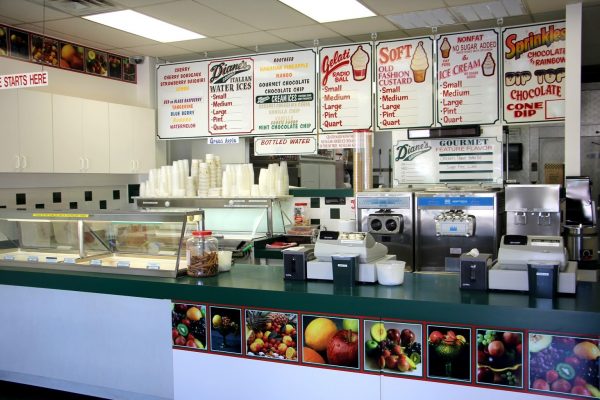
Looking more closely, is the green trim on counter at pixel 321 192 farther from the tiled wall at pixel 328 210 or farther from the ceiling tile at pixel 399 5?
the ceiling tile at pixel 399 5

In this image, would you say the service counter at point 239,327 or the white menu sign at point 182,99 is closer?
the service counter at point 239,327

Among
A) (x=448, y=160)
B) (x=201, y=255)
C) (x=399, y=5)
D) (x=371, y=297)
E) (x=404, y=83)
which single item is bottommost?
(x=371, y=297)

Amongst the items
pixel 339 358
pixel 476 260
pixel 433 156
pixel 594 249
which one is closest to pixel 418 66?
pixel 433 156

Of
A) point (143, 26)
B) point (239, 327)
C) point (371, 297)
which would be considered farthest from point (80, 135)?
point (371, 297)

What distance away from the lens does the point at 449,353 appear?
2.99 meters

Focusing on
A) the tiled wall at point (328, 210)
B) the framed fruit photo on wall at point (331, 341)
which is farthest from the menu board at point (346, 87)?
the framed fruit photo on wall at point (331, 341)

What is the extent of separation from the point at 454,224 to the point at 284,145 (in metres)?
2.13

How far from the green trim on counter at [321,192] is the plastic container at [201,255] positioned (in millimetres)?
2912

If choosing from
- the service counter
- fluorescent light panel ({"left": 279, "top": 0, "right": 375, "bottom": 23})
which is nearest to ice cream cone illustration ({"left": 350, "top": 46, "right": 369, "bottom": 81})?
fluorescent light panel ({"left": 279, "top": 0, "right": 375, "bottom": 23})

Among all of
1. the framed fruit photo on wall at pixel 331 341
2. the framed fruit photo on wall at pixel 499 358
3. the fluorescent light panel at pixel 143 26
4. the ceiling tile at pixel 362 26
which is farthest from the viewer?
the ceiling tile at pixel 362 26

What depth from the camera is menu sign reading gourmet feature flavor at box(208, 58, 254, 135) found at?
6.96m

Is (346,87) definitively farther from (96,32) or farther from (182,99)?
(96,32)

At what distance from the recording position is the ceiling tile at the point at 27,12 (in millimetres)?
5196

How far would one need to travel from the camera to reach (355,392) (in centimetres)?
318
